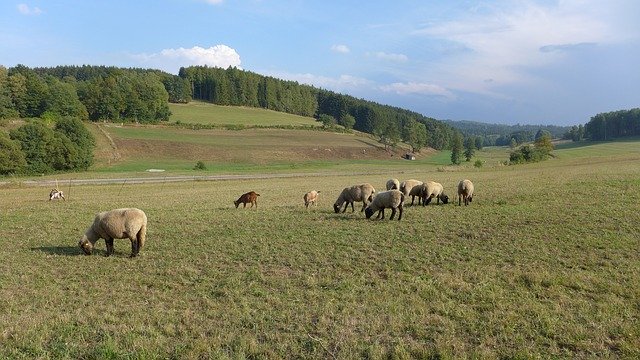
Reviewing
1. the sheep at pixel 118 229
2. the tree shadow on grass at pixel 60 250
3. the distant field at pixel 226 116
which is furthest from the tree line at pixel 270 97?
the sheep at pixel 118 229

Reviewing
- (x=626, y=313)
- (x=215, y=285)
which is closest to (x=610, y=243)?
(x=626, y=313)

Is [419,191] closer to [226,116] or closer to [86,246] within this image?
[86,246]

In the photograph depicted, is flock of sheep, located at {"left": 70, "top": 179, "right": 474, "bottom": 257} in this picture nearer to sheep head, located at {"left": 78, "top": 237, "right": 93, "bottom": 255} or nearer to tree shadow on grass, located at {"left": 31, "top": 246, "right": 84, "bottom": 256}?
sheep head, located at {"left": 78, "top": 237, "right": 93, "bottom": 255}

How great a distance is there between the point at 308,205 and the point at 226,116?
→ 126 meters

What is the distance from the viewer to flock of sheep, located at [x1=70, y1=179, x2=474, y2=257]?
48.8 feet

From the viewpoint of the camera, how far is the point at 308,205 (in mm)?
27562

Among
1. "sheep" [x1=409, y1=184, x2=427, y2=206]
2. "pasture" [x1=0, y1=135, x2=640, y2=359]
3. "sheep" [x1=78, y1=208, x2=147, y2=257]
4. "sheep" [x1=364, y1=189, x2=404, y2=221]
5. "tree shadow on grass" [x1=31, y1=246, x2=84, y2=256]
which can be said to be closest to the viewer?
"pasture" [x1=0, y1=135, x2=640, y2=359]

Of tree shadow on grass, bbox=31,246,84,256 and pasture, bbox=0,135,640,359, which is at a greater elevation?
tree shadow on grass, bbox=31,246,84,256

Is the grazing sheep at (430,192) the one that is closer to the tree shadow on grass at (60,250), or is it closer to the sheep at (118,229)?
the sheep at (118,229)

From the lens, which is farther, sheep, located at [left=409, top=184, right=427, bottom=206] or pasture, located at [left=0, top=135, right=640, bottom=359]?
sheep, located at [left=409, top=184, right=427, bottom=206]

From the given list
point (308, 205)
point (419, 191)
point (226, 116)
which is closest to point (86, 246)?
point (308, 205)

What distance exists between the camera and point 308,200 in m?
27.2

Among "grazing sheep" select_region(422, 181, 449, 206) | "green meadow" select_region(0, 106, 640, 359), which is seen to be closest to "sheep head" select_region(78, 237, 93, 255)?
"green meadow" select_region(0, 106, 640, 359)

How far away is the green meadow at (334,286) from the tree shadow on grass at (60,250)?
7 centimetres
